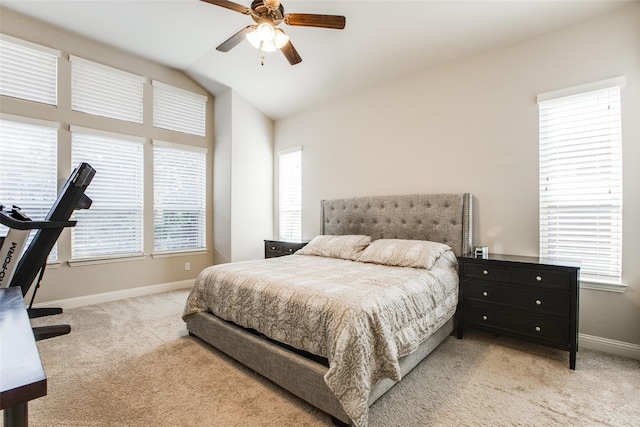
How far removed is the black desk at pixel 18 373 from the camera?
0.71m

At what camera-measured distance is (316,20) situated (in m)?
2.32

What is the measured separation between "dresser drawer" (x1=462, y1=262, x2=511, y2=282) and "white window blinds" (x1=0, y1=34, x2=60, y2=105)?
16.4ft

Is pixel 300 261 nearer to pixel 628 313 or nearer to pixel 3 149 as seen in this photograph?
pixel 628 313

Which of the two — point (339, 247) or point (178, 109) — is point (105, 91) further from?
point (339, 247)

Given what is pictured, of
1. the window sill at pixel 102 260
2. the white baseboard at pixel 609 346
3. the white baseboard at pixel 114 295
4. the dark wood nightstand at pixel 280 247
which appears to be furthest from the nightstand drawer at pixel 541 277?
the window sill at pixel 102 260

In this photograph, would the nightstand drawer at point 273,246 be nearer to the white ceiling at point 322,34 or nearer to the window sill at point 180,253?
the window sill at point 180,253

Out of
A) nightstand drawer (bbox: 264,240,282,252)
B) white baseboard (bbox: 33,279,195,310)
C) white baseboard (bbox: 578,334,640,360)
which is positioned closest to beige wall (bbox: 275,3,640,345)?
white baseboard (bbox: 578,334,640,360)

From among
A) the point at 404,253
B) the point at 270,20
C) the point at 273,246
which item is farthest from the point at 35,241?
the point at 404,253

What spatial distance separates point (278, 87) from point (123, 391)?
3.99 meters

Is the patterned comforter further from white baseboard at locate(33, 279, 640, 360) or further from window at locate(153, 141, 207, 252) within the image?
window at locate(153, 141, 207, 252)

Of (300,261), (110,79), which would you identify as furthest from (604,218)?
(110,79)

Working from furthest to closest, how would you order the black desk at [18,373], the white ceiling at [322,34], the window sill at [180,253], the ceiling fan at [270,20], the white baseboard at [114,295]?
the window sill at [180,253]
the white baseboard at [114,295]
the white ceiling at [322,34]
the ceiling fan at [270,20]
the black desk at [18,373]

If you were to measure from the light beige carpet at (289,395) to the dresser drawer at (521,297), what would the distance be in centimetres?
41

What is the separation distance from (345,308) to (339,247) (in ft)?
6.02
